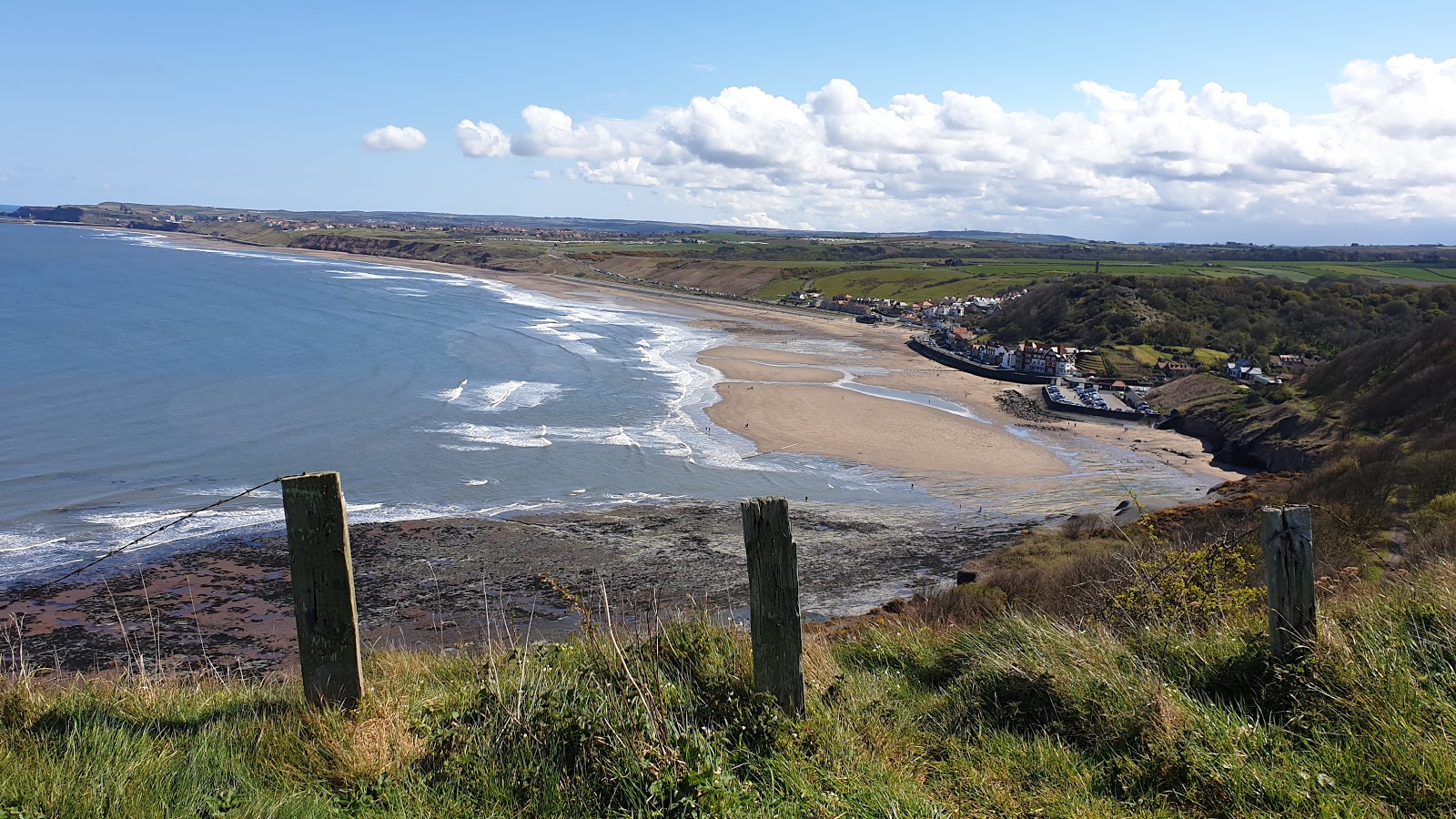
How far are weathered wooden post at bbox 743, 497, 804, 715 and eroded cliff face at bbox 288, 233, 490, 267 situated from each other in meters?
160

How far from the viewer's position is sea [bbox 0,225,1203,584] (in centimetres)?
2917

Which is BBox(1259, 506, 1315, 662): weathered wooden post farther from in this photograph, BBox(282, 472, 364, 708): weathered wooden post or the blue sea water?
the blue sea water

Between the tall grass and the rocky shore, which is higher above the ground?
the tall grass

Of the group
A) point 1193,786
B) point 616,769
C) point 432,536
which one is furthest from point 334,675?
point 432,536

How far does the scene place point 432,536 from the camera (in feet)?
87.5

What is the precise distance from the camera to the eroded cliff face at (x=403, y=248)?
166125 mm

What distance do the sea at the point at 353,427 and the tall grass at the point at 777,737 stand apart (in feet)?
74.4

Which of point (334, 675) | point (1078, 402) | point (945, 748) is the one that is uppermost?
point (334, 675)

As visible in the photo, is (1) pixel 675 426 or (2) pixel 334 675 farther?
(1) pixel 675 426

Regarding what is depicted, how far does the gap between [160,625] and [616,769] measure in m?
19.9

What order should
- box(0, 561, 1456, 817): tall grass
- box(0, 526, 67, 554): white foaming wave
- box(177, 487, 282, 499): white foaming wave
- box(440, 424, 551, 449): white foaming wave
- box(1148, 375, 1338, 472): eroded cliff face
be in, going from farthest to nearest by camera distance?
box(440, 424, 551, 449): white foaming wave < box(1148, 375, 1338, 472): eroded cliff face < box(177, 487, 282, 499): white foaming wave < box(0, 526, 67, 554): white foaming wave < box(0, 561, 1456, 817): tall grass

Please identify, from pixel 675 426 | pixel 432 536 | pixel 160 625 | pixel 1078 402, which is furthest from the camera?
pixel 1078 402

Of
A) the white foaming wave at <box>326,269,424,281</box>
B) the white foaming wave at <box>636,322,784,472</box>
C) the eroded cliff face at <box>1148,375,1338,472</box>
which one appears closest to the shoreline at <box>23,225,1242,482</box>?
the white foaming wave at <box>636,322,784,472</box>

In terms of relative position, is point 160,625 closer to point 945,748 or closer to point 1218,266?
point 945,748
